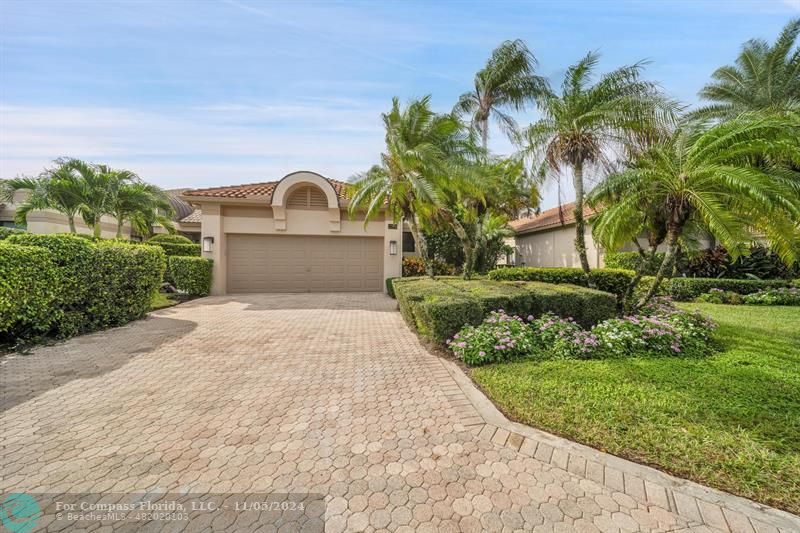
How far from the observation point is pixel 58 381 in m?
4.56

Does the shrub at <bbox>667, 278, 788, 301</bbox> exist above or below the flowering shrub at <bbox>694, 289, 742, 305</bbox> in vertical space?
above

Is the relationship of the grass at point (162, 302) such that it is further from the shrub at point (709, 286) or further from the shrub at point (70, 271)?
the shrub at point (709, 286)

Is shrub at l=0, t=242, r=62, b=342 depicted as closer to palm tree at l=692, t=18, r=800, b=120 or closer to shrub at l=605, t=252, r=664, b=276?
shrub at l=605, t=252, r=664, b=276

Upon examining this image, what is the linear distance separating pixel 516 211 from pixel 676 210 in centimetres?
1085

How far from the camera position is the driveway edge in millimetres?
2219

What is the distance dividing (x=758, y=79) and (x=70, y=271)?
25.6m

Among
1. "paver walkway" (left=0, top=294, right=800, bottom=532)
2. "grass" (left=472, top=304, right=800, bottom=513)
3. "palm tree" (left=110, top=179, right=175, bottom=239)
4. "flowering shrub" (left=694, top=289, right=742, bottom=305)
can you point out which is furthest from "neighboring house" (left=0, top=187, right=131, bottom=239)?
"flowering shrub" (left=694, top=289, right=742, bottom=305)

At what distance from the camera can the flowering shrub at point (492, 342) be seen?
5.23m

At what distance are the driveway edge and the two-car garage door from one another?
1217 cm

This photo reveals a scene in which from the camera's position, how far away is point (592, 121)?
764 cm

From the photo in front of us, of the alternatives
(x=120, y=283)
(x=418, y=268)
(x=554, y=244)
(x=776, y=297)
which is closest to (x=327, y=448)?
(x=120, y=283)


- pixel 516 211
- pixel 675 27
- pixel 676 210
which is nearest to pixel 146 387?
pixel 676 210

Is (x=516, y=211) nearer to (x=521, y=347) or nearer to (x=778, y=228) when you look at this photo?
(x=778, y=228)

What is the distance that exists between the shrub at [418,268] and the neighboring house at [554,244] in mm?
5778
